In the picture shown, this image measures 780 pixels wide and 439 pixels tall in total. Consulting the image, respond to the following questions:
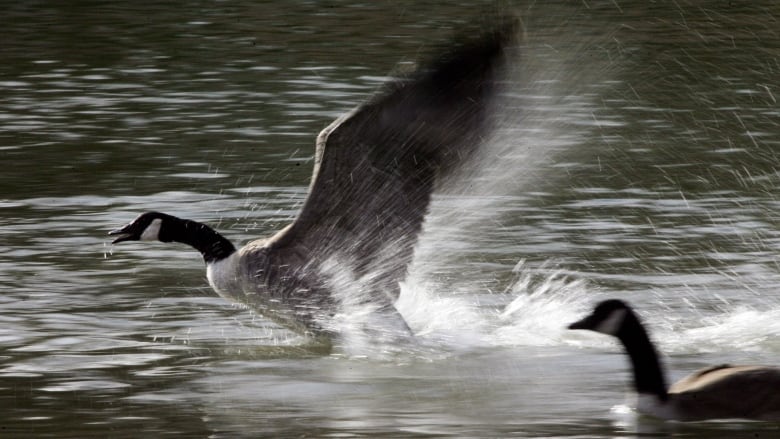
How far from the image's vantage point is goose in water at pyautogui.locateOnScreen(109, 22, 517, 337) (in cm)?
988

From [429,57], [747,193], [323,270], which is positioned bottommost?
[747,193]

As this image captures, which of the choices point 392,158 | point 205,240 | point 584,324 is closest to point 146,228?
point 205,240

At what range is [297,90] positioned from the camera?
1814 centimetres

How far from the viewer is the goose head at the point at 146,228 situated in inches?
418

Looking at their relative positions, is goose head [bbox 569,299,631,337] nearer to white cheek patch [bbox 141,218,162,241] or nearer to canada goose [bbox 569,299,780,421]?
canada goose [bbox 569,299,780,421]

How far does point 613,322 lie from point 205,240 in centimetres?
269

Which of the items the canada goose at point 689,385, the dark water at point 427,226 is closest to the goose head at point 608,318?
the canada goose at point 689,385

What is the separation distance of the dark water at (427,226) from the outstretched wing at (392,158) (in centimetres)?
31

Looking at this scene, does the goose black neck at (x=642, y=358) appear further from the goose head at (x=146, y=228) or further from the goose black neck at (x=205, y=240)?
the goose head at (x=146, y=228)

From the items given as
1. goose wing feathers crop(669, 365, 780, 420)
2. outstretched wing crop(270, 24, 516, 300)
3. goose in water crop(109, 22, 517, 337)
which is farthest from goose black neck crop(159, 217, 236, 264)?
goose wing feathers crop(669, 365, 780, 420)

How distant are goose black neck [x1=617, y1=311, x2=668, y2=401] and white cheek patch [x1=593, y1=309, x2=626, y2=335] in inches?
0.8

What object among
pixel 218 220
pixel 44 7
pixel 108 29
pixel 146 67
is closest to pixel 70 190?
pixel 218 220

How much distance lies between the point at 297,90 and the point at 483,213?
5.36m

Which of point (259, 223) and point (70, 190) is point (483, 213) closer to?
point (259, 223)
